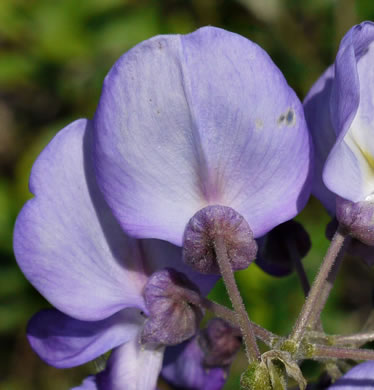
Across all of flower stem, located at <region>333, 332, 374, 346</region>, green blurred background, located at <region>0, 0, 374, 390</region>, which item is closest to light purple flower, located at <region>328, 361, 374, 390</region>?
flower stem, located at <region>333, 332, 374, 346</region>


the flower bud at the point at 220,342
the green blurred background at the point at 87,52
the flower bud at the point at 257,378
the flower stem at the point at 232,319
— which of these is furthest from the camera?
the green blurred background at the point at 87,52

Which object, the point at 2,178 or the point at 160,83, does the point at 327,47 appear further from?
the point at 160,83

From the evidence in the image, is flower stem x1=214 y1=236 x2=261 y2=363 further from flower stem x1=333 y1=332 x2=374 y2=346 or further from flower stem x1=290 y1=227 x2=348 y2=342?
flower stem x1=333 y1=332 x2=374 y2=346

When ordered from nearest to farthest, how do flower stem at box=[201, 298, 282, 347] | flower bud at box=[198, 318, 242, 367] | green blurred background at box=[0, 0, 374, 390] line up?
1. flower stem at box=[201, 298, 282, 347]
2. flower bud at box=[198, 318, 242, 367]
3. green blurred background at box=[0, 0, 374, 390]

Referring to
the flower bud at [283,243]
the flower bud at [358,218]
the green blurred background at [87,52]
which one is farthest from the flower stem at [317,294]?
the green blurred background at [87,52]

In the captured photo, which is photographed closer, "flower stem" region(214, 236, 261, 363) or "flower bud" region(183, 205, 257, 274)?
"flower stem" region(214, 236, 261, 363)

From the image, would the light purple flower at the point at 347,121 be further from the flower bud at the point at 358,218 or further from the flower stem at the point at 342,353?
the flower stem at the point at 342,353
